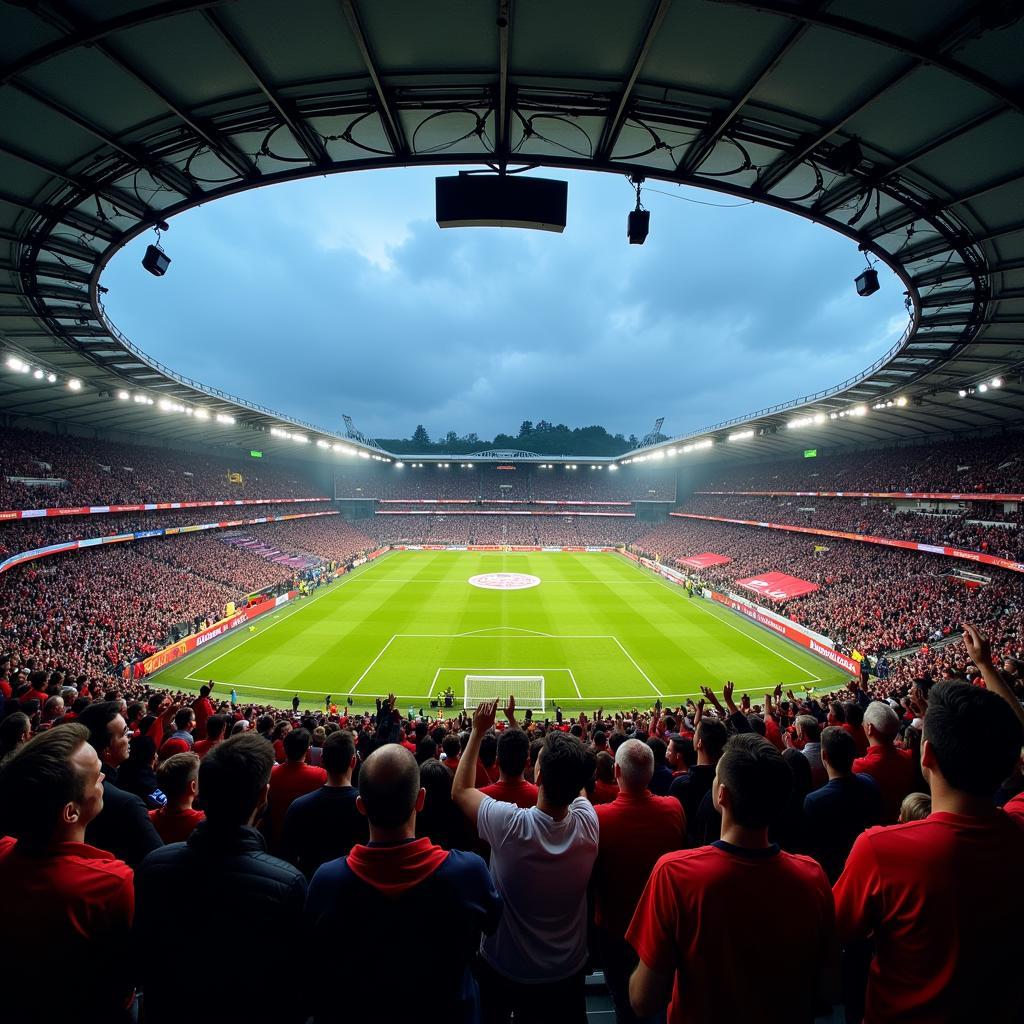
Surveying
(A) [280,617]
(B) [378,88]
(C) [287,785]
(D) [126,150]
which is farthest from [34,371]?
(C) [287,785]

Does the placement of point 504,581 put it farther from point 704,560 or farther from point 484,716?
point 484,716

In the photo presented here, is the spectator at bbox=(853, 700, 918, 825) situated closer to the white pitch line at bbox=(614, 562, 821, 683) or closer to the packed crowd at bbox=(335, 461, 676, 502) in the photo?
the white pitch line at bbox=(614, 562, 821, 683)

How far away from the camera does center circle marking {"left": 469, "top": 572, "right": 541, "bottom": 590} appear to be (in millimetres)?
43438

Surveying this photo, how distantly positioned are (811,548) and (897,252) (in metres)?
35.0

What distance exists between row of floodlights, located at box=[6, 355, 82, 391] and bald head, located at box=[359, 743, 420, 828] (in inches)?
987

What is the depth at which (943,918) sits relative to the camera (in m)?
2.01

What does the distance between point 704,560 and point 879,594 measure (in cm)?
1984

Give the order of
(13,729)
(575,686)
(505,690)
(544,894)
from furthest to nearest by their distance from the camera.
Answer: (575,686) → (505,690) → (13,729) → (544,894)

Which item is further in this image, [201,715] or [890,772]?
[201,715]

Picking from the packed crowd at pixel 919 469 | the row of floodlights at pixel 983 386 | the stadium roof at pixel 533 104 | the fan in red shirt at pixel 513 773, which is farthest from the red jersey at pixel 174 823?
the packed crowd at pixel 919 469

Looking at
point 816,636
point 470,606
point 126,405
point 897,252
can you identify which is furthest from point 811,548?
point 126,405

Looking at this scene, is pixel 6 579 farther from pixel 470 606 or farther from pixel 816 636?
pixel 816 636

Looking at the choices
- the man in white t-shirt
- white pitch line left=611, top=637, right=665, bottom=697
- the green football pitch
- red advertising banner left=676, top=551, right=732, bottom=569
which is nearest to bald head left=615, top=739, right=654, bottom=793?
the man in white t-shirt

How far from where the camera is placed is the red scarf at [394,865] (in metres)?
2.09
